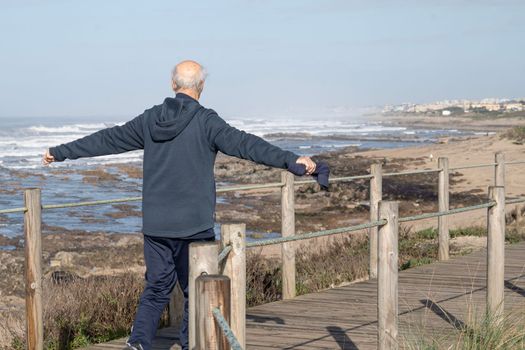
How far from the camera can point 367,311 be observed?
25.8ft

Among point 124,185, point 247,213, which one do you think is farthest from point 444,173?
point 124,185

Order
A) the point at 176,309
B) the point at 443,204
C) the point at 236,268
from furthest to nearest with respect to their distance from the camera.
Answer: the point at 443,204 → the point at 176,309 → the point at 236,268

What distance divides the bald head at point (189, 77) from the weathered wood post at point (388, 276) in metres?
1.14

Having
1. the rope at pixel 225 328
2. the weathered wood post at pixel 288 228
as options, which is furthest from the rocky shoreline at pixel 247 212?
the rope at pixel 225 328

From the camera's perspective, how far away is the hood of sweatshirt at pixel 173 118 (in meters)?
5.05

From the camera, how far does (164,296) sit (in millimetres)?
5402

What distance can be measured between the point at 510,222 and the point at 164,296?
1166 cm

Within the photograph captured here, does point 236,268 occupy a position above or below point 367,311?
above

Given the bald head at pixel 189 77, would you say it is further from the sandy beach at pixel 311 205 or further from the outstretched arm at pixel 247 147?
the sandy beach at pixel 311 205

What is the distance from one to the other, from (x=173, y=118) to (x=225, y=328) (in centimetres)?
216

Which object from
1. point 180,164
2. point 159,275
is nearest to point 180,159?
point 180,164

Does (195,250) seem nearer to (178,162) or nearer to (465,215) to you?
(178,162)

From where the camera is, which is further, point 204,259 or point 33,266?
point 33,266

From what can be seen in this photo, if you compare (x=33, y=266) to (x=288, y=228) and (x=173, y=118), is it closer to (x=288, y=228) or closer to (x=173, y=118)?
(x=173, y=118)
